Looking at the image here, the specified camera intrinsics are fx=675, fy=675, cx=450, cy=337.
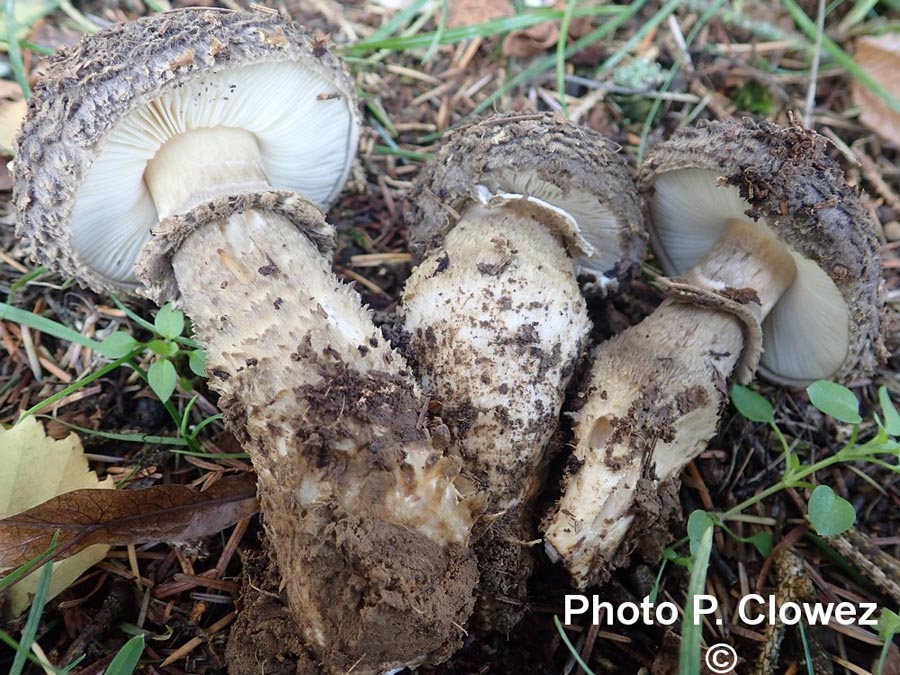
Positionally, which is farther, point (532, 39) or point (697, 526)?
point (532, 39)

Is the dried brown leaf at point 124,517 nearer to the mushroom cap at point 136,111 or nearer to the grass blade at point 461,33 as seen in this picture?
the mushroom cap at point 136,111

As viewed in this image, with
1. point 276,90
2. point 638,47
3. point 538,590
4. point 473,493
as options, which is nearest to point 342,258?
point 276,90

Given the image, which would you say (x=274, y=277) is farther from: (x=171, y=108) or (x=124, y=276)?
(x=124, y=276)

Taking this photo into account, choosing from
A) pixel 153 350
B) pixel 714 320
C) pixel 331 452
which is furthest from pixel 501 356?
pixel 153 350

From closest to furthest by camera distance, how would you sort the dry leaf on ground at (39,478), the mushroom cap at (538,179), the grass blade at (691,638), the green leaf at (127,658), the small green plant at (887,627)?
the grass blade at (691,638) → the green leaf at (127,658) → the small green plant at (887,627) → the dry leaf on ground at (39,478) → the mushroom cap at (538,179)

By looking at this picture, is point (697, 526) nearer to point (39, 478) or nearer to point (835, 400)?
point (835, 400)

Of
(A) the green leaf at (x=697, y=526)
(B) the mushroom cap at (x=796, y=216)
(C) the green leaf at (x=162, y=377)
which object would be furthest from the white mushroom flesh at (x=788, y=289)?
(C) the green leaf at (x=162, y=377)
